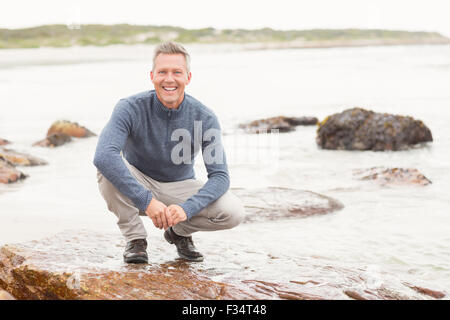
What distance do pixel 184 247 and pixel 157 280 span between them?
70 cm

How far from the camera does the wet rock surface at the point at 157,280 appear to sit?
3.53 m

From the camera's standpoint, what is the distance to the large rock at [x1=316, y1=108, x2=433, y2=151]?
10.9 metres

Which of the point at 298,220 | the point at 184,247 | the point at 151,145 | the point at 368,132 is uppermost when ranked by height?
the point at 151,145

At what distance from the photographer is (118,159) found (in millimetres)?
3828

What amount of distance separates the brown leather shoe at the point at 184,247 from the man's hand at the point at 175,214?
1.71 feet

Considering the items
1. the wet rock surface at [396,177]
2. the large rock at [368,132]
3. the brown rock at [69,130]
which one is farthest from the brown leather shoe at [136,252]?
the brown rock at [69,130]

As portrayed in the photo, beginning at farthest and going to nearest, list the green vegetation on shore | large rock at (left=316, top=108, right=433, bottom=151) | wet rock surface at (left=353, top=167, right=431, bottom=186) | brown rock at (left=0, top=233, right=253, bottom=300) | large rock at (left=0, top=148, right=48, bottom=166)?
the green vegetation on shore → large rock at (left=316, top=108, right=433, bottom=151) → large rock at (left=0, top=148, right=48, bottom=166) → wet rock surface at (left=353, top=167, right=431, bottom=186) → brown rock at (left=0, top=233, right=253, bottom=300)

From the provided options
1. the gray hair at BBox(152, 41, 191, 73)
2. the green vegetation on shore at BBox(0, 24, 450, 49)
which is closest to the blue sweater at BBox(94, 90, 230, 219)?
the gray hair at BBox(152, 41, 191, 73)

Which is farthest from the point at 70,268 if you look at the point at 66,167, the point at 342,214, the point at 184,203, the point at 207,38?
the point at 207,38

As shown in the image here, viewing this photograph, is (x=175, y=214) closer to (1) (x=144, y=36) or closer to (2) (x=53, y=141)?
(2) (x=53, y=141)

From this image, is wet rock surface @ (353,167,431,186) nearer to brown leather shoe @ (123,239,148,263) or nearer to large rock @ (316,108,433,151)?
large rock @ (316,108,433,151)

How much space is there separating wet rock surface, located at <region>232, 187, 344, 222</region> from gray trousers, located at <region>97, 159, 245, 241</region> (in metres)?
1.99

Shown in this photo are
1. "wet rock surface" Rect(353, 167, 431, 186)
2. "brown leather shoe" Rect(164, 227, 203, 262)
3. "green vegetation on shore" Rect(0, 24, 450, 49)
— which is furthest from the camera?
"green vegetation on shore" Rect(0, 24, 450, 49)

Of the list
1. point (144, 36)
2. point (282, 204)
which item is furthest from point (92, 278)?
point (144, 36)
